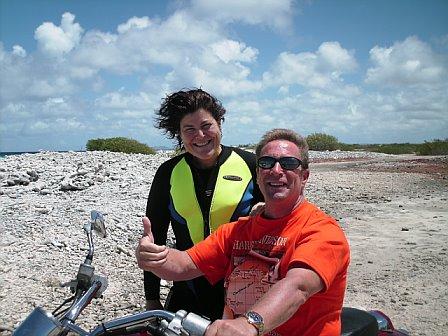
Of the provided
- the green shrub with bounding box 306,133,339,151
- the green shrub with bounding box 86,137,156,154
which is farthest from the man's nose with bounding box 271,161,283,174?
the green shrub with bounding box 306,133,339,151

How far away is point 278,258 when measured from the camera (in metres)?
2.28

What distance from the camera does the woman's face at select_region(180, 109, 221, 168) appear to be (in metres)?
→ 3.19

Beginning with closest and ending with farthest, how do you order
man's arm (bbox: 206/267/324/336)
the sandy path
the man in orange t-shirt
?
man's arm (bbox: 206/267/324/336) → the man in orange t-shirt → the sandy path

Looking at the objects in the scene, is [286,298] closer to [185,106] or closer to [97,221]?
[97,221]

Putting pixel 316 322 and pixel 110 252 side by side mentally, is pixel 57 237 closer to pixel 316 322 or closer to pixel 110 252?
pixel 110 252

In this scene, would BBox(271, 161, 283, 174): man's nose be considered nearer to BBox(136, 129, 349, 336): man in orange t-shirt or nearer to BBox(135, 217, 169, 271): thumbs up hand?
BBox(136, 129, 349, 336): man in orange t-shirt

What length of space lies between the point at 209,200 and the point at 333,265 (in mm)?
1316

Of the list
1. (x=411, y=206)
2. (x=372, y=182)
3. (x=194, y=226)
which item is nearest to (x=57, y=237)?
(x=194, y=226)

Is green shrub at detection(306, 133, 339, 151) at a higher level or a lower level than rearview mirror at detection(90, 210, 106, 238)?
higher

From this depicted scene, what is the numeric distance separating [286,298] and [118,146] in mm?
26371

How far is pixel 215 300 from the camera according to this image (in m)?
3.17

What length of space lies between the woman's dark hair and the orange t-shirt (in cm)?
96

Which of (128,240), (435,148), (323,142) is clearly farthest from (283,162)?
(323,142)

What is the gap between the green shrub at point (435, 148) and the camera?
123 feet
